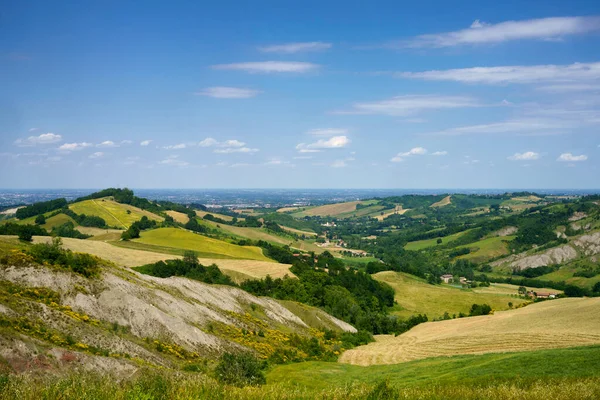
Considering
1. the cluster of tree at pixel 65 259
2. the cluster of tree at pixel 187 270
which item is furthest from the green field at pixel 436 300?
the cluster of tree at pixel 65 259

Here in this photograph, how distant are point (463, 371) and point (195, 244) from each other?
11204 centimetres

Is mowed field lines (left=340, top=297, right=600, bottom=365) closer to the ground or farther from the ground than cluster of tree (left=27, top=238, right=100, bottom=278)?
closer to the ground

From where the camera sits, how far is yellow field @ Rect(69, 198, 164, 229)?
6781 inches

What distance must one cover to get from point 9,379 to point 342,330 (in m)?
65.6

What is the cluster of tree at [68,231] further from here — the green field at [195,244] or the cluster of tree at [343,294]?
the cluster of tree at [343,294]

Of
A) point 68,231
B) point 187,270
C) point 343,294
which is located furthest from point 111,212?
point 343,294

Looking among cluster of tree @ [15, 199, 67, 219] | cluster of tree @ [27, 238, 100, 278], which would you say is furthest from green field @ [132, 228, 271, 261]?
cluster of tree @ [27, 238, 100, 278]

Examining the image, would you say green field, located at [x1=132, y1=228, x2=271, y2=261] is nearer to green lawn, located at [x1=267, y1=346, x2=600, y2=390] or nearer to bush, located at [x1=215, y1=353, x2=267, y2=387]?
green lawn, located at [x1=267, y1=346, x2=600, y2=390]

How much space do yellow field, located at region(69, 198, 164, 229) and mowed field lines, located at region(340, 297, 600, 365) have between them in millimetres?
128088

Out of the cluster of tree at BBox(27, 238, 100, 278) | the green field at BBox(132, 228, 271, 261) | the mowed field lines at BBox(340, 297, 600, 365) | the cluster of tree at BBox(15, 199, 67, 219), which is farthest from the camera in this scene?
A: the cluster of tree at BBox(15, 199, 67, 219)

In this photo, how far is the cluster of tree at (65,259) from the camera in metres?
42.7

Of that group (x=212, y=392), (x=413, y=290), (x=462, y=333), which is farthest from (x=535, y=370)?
(x=413, y=290)

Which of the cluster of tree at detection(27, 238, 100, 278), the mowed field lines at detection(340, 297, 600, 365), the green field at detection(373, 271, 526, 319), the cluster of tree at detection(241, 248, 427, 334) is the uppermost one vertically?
the cluster of tree at detection(27, 238, 100, 278)

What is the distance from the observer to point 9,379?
15.2m
